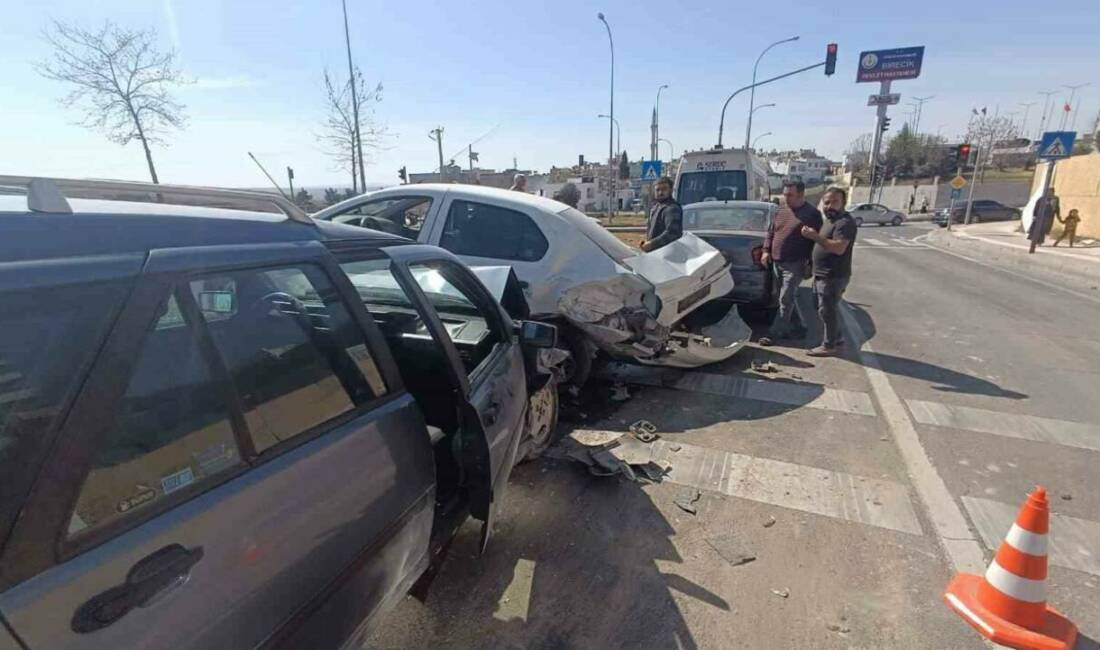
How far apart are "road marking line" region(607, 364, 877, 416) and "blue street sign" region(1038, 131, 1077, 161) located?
528 inches

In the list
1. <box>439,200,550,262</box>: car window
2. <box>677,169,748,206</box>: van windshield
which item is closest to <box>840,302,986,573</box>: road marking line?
<box>439,200,550,262</box>: car window

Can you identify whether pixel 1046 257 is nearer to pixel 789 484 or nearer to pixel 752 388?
pixel 752 388

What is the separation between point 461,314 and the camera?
324cm

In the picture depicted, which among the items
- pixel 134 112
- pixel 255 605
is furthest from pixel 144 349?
pixel 134 112

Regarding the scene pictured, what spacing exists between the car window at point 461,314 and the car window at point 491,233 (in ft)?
5.08

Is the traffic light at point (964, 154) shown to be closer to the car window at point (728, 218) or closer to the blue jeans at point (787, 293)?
the car window at point (728, 218)

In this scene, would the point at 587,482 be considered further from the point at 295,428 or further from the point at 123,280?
the point at 123,280

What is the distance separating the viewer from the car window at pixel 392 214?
5.09 metres

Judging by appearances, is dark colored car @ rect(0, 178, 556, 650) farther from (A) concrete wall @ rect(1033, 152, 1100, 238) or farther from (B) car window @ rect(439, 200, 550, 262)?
(A) concrete wall @ rect(1033, 152, 1100, 238)

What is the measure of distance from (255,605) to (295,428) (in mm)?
444

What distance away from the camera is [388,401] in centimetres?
183

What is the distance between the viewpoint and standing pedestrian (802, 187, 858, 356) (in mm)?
5617

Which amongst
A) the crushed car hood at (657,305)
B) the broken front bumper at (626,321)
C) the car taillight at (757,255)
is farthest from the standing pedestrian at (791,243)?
the broken front bumper at (626,321)

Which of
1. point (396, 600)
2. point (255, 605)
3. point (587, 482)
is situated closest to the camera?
point (255, 605)
